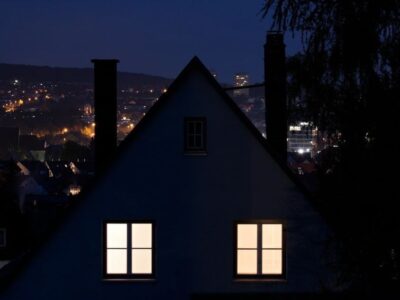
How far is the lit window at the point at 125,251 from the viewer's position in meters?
14.8

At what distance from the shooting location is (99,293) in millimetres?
14961

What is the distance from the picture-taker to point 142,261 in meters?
14.9

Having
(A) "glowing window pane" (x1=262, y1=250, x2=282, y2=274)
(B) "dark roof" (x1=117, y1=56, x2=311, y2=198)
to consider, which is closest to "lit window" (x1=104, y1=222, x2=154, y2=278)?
(B) "dark roof" (x1=117, y1=56, x2=311, y2=198)

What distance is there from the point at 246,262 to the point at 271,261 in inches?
20.5

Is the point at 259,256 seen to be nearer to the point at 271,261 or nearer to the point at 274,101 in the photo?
the point at 271,261

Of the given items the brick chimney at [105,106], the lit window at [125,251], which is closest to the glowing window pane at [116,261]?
the lit window at [125,251]

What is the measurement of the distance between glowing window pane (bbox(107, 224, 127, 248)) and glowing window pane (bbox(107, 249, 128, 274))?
0.60 feet

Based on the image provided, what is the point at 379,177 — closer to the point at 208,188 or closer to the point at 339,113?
the point at 339,113

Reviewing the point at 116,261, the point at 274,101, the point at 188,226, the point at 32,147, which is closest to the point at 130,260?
the point at 116,261

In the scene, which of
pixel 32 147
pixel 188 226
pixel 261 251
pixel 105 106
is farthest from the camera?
pixel 32 147

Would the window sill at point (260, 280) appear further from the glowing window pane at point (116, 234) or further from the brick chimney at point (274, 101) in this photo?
the brick chimney at point (274, 101)

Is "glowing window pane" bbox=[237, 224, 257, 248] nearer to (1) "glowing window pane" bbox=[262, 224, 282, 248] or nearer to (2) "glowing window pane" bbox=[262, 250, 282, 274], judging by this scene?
(1) "glowing window pane" bbox=[262, 224, 282, 248]

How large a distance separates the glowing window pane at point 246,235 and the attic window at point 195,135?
1827 millimetres

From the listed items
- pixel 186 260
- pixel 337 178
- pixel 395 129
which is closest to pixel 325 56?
pixel 395 129
